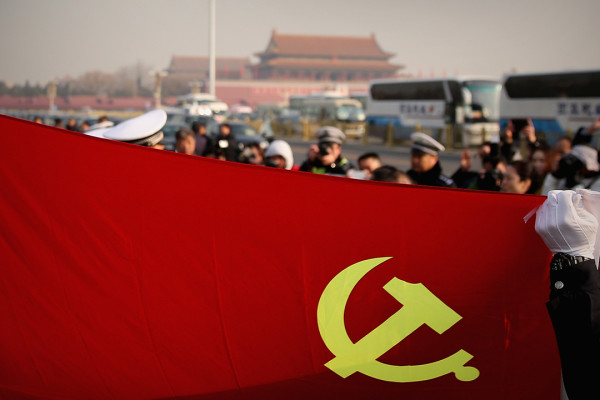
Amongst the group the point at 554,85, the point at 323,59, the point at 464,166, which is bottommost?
the point at 464,166

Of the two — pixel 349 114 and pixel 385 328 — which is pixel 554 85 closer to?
pixel 349 114

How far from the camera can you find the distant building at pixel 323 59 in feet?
274

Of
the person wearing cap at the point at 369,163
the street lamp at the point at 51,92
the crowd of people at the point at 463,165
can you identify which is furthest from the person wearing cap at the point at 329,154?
the street lamp at the point at 51,92

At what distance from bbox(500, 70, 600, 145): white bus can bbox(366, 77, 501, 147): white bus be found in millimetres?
1901

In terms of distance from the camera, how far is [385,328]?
233cm

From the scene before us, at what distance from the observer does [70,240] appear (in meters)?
2.41

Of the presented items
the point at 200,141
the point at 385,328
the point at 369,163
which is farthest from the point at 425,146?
the point at 200,141

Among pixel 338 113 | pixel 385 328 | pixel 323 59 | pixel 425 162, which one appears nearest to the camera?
pixel 385 328

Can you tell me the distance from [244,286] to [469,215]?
76 cm

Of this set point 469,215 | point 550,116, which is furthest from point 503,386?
point 550,116

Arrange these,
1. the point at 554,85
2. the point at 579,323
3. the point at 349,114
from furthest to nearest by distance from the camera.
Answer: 1. the point at 349,114
2. the point at 554,85
3. the point at 579,323

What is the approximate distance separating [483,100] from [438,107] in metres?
2.03

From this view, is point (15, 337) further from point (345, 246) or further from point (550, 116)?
point (550, 116)

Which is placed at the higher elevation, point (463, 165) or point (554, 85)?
point (554, 85)
